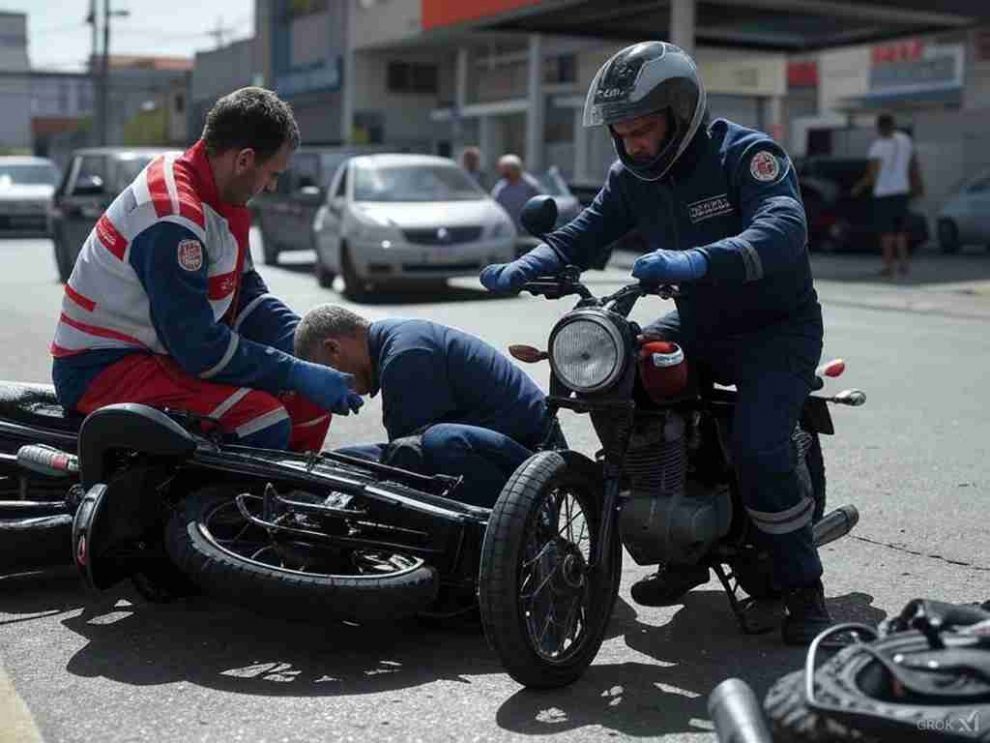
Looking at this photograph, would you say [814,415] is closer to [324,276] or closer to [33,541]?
[33,541]

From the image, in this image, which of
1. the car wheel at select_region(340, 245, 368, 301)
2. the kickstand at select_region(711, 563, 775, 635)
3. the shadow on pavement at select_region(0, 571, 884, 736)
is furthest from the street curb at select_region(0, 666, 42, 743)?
the car wheel at select_region(340, 245, 368, 301)

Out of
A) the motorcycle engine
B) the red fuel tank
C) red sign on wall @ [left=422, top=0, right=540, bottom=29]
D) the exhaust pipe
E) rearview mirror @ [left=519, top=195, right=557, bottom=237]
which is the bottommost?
the exhaust pipe

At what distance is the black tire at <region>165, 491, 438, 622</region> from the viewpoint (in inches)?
159

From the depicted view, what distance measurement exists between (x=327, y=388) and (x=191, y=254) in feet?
1.90

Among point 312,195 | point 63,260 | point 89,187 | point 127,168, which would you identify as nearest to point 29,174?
point 127,168

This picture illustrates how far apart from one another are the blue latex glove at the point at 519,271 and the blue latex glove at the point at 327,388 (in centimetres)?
52

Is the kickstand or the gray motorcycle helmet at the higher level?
the gray motorcycle helmet

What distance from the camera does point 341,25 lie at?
46750 mm

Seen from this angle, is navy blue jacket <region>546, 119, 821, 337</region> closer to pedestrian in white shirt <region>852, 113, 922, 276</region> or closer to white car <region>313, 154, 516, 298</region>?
white car <region>313, 154, 516, 298</region>

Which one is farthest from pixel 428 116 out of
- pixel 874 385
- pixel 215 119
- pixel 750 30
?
pixel 215 119

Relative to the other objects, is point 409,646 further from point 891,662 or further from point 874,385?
point 874,385

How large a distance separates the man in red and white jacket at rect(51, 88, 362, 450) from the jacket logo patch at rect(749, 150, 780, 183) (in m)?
1.33

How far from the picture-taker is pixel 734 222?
448cm

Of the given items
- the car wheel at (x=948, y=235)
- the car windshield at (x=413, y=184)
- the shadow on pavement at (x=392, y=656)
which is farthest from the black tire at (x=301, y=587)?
the car wheel at (x=948, y=235)
